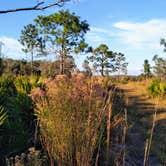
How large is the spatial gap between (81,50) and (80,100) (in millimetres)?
24143

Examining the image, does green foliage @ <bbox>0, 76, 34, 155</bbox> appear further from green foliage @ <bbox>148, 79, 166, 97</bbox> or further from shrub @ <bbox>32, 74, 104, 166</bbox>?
green foliage @ <bbox>148, 79, 166, 97</bbox>

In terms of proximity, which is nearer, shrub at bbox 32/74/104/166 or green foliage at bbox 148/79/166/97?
shrub at bbox 32/74/104/166

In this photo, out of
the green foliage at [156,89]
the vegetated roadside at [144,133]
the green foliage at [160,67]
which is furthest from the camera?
the green foliage at [160,67]

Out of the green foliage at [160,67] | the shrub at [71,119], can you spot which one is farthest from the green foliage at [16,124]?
the green foliage at [160,67]

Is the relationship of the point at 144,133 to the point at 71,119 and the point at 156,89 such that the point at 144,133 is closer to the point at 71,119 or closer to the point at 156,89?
the point at 71,119

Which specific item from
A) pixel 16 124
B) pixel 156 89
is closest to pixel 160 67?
pixel 156 89

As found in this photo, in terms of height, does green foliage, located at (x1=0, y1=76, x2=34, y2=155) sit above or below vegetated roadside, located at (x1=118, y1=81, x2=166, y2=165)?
above

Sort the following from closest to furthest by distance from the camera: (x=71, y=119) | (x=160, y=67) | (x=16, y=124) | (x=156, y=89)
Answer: (x=71, y=119)
(x=16, y=124)
(x=156, y=89)
(x=160, y=67)

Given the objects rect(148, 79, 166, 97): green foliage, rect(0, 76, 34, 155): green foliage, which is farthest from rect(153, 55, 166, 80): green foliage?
rect(0, 76, 34, 155): green foliage

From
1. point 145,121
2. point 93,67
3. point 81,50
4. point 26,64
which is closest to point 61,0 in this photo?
point 93,67

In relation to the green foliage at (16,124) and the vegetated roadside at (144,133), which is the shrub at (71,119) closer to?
the vegetated roadside at (144,133)

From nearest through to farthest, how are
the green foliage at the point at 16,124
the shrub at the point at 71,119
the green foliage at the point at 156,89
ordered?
1. the shrub at the point at 71,119
2. the green foliage at the point at 16,124
3. the green foliage at the point at 156,89

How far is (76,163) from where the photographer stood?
389 cm

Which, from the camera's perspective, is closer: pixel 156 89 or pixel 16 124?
pixel 16 124
